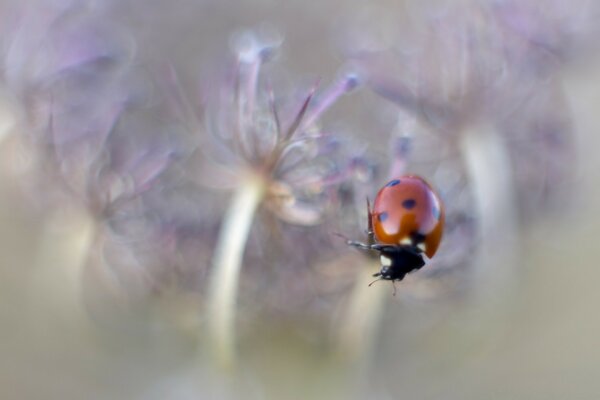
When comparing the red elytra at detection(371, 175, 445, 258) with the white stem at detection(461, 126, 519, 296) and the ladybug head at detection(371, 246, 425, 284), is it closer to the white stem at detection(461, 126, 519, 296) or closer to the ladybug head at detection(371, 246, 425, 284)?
the ladybug head at detection(371, 246, 425, 284)

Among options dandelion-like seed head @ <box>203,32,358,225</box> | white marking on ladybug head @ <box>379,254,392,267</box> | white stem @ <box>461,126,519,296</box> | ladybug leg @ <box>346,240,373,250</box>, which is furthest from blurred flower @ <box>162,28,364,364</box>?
white stem @ <box>461,126,519,296</box>

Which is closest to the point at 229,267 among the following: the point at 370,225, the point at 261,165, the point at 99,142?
the point at 261,165

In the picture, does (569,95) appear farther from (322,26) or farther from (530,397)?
(322,26)

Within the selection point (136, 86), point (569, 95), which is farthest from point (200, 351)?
point (569, 95)

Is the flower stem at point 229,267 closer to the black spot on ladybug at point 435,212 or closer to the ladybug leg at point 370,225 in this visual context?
the ladybug leg at point 370,225

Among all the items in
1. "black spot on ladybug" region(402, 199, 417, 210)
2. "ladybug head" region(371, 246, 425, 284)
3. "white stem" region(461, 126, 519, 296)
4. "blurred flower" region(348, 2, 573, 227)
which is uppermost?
"blurred flower" region(348, 2, 573, 227)

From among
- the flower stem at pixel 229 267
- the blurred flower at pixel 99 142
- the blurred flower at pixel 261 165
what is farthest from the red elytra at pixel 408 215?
the blurred flower at pixel 99 142
